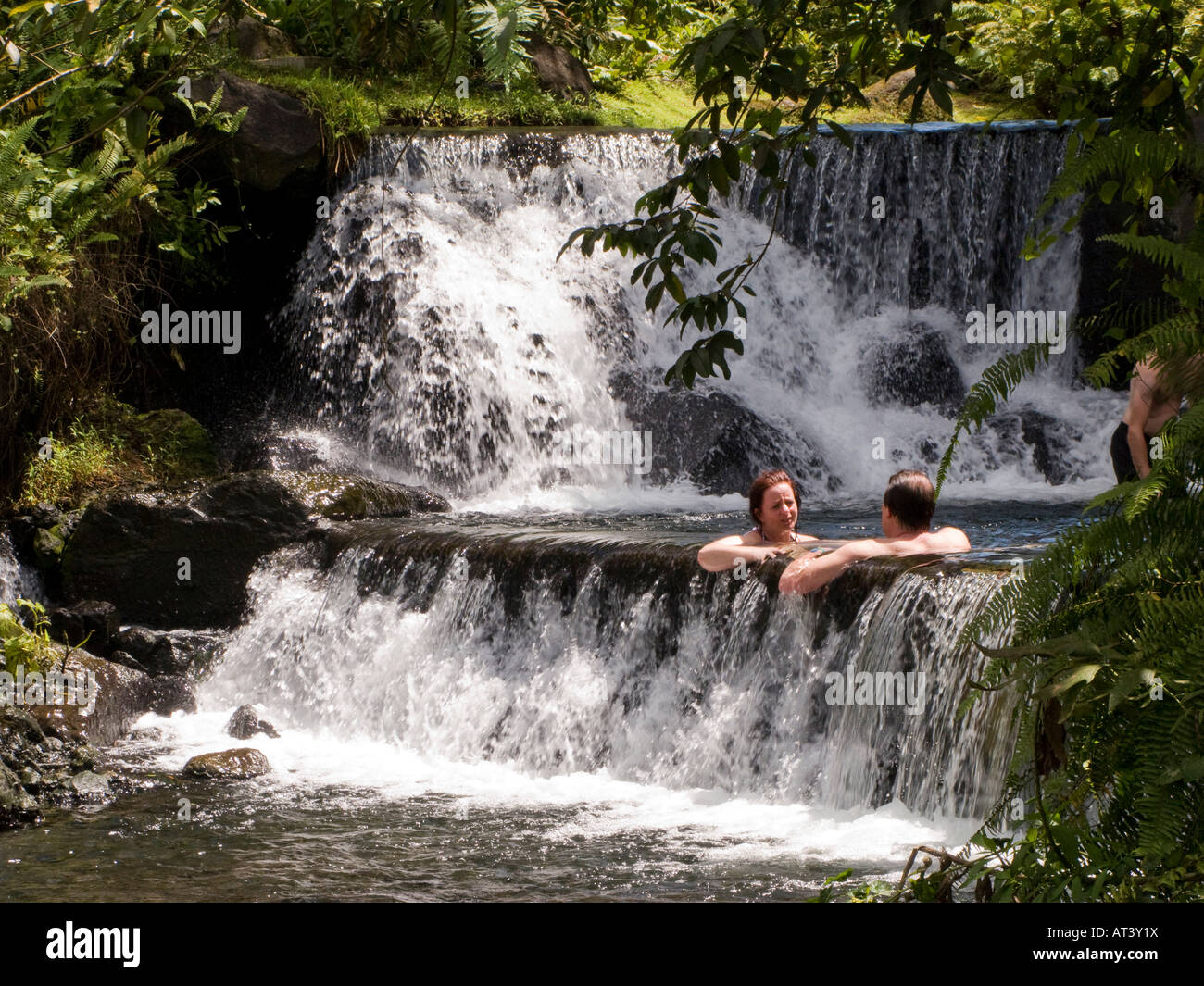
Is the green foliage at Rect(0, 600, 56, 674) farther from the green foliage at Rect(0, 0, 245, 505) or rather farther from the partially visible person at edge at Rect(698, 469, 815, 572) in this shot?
the partially visible person at edge at Rect(698, 469, 815, 572)

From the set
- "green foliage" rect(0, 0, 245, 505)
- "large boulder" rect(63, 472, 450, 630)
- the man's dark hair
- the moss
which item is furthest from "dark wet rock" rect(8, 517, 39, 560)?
the man's dark hair

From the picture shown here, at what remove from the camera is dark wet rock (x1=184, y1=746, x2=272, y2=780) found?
24.6 feet

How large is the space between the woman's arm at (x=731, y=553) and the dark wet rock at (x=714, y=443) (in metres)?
4.78

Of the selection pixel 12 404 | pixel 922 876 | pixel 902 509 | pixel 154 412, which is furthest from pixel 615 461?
pixel 922 876

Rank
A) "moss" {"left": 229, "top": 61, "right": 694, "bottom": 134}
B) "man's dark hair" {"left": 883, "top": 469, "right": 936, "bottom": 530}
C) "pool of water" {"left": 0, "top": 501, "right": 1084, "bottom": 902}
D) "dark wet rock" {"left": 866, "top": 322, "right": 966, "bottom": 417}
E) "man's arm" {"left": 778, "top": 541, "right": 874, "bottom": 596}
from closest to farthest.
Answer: "pool of water" {"left": 0, "top": 501, "right": 1084, "bottom": 902} < "man's dark hair" {"left": 883, "top": 469, "right": 936, "bottom": 530} < "man's arm" {"left": 778, "top": 541, "right": 874, "bottom": 596} < "moss" {"left": 229, "top": 61, "right": 694, "bottom": 134} < "dark wet rock" {"left": 866, "top": 322, "right": 966, "bottom": 417}

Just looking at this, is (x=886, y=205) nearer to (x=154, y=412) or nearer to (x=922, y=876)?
(x=154, y=412)

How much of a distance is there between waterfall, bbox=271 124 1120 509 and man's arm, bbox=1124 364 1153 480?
5.49m

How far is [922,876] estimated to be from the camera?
3010 millimetres

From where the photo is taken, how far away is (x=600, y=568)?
8.19 m

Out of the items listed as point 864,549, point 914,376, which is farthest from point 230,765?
point 914,376

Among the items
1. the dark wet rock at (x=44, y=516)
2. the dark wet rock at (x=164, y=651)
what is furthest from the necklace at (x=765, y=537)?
the dark wet rock at (x=44, y=516)

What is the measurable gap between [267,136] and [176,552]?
4907 millimetres

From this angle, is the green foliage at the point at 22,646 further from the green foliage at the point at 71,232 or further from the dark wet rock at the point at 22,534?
the green foliage at the point at 71,232

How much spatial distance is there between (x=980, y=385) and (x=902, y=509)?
3.77 m
